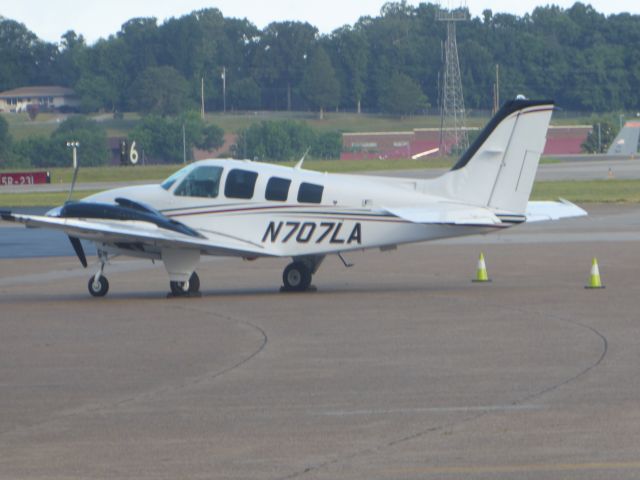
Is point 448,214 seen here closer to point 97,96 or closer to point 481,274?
point 481,274

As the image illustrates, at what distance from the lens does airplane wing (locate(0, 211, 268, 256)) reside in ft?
60.9

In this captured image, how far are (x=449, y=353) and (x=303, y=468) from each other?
16.6ft

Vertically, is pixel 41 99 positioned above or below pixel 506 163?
below

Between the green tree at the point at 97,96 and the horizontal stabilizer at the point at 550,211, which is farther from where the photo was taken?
the green tree at the point at 97,96

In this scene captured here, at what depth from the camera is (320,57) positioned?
14975 centimetres

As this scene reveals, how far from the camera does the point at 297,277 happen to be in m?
19.7

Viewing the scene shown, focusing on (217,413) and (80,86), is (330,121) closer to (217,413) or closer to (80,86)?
(80,86)

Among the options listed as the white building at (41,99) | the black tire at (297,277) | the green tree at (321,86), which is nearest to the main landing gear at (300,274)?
the black tire at (297,277)

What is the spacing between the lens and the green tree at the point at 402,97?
138875mm

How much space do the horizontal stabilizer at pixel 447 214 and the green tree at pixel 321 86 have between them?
123722 mm

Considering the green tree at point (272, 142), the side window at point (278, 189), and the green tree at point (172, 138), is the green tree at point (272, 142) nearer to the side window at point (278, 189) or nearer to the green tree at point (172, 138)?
the green tree at point (172, 138)

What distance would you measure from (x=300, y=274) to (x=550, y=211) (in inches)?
164

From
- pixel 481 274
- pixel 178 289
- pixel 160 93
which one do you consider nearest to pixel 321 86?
pixel 160 93

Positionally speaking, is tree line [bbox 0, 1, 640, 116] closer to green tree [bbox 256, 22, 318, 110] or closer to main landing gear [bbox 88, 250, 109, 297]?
green tree [bbox 256, 22, 318, 110]
